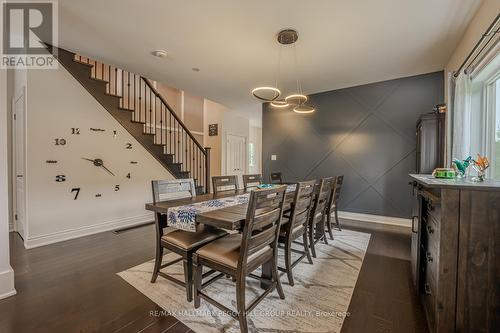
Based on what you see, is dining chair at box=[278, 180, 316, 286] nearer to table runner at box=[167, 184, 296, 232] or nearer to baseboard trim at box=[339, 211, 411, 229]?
table runner at box=[167, 184, 296, 232]

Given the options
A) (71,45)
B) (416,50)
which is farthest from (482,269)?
(71,45)

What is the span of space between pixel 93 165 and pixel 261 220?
10.8 feet

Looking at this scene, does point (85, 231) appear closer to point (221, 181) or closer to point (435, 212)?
point (221, 181)

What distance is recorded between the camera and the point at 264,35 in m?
2.75

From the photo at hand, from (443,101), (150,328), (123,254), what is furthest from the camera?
(443,101)

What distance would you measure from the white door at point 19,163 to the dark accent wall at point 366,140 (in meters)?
4.64

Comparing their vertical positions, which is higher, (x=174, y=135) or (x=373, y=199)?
(x=174, y=135)

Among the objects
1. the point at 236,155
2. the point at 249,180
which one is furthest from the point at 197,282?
the point at 236,155

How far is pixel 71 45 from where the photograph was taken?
3.08 meters

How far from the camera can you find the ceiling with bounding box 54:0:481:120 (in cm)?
227

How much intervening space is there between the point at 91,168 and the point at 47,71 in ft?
4.76

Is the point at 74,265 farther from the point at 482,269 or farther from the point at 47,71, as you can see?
the point at 482,269

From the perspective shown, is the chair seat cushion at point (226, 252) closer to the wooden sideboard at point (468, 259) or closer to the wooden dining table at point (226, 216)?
the wooden dining table at point (226, 216)

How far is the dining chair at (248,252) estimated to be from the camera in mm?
1481
